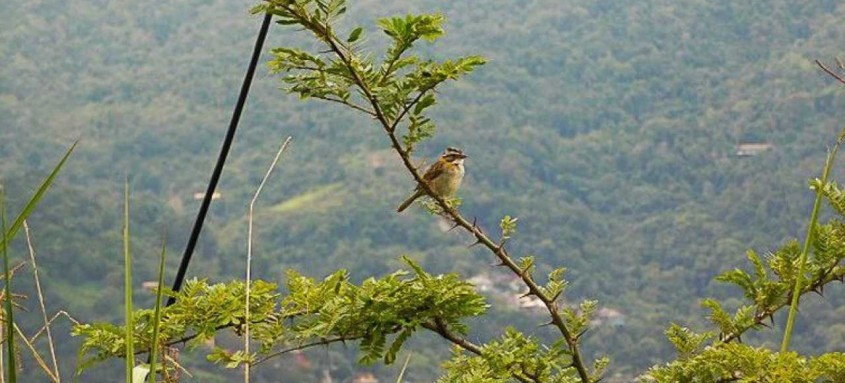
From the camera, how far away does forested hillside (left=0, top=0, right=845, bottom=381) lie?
47.4 metres

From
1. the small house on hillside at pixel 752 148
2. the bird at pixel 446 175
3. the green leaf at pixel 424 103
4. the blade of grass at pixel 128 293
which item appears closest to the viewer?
the blade of grass at pixel 128 293

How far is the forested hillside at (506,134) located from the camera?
156 ft

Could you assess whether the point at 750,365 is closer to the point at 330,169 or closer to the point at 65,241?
the point at 65,241

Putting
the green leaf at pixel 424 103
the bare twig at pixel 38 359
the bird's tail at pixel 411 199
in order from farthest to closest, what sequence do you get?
the bird's tail at pixel 411 199, the green leaf at pixel 424 103, the bare twig at pixel 38 359

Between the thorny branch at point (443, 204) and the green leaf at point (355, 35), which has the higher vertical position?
the green leaf at point (355, 35)

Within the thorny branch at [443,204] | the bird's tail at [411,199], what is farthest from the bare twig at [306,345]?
the bird's tail at [411,199]

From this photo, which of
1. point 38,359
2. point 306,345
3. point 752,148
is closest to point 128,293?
point 38,359

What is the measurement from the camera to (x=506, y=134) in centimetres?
5794

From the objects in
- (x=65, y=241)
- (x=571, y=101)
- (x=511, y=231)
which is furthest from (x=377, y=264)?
(x=511, y=231)

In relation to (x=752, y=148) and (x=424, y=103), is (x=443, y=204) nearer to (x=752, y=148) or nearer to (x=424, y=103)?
(x=424, y=103)

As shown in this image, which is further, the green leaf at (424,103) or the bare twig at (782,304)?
the bare twig at (782,304)

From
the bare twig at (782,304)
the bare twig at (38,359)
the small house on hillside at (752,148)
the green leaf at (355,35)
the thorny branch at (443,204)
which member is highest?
the small house on hillside at (752,148)

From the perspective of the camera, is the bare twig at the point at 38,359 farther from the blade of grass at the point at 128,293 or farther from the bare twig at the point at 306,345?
the bare twig at the point at 306,345

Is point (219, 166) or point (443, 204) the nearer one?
point (219, 166)
